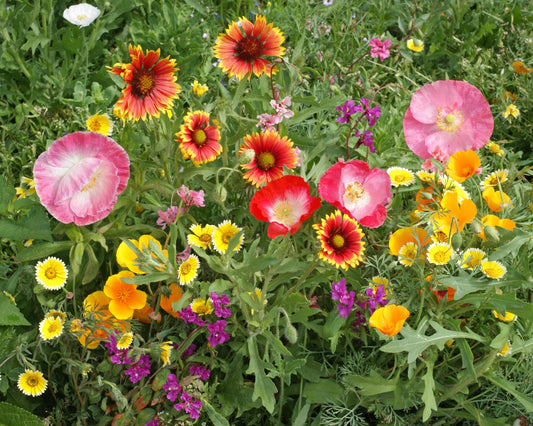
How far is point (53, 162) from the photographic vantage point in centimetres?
162

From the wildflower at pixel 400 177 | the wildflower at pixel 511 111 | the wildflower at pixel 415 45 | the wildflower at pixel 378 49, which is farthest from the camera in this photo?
the wildflower at pixel 415 45

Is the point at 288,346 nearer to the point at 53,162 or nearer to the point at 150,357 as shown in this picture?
the point at 150,357

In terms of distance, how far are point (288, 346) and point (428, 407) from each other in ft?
1.62

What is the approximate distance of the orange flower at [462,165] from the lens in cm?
177

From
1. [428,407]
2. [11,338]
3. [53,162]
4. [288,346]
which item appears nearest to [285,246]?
[288,346]

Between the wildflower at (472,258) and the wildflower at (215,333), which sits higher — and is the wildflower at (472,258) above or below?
above

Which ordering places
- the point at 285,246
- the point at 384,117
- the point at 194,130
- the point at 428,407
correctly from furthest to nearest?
the point at 384,117
the point at 194,130
the point at 285,246
the point at 428,407

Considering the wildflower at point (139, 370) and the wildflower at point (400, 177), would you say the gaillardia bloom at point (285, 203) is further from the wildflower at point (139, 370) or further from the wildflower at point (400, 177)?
the wildflower at point (139, 370)

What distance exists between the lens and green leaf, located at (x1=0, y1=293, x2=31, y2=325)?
1699mm

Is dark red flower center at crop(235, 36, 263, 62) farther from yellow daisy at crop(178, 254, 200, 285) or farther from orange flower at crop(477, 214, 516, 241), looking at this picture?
orange flower at crop(477, 214, 516, 241)

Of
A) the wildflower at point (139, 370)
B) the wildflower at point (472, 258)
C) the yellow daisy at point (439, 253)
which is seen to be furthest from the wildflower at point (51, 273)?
the wildflower at point (472, 258)

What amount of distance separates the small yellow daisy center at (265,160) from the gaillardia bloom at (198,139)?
0.12 meters

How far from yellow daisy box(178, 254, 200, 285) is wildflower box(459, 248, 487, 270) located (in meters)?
0.73

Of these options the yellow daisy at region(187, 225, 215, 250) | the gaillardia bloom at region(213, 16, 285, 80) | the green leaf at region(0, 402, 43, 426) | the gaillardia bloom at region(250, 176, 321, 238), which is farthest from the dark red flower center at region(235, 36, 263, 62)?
the green leaf at region(0, 402, 43, 426)
